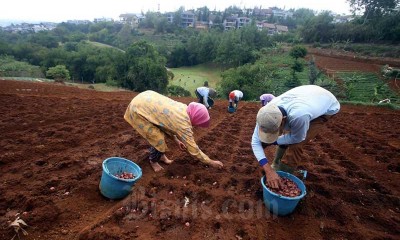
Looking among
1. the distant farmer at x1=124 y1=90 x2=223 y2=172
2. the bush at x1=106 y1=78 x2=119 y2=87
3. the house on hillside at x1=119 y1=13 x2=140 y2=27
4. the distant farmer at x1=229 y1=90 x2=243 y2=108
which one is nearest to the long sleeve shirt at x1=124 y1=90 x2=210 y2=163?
the distant farmer at x1=124 y1=90 x2=223 y2=172

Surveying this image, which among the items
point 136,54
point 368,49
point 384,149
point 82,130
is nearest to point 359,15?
point 368,49

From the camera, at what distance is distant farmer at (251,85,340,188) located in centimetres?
257

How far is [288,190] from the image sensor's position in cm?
292

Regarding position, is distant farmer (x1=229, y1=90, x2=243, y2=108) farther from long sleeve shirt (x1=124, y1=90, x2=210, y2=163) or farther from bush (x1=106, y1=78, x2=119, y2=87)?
bush (x1=106, y1=78, x2=119, y2=87)

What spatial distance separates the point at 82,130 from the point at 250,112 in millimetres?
5797

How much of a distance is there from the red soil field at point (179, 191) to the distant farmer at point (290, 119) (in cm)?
58

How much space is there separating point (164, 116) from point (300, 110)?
1.59 metres

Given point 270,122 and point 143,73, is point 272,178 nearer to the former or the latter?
point 270,122

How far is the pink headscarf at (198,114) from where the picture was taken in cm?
325

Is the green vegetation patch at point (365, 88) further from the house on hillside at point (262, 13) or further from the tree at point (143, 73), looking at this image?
the house on hillside at point (262, 13)

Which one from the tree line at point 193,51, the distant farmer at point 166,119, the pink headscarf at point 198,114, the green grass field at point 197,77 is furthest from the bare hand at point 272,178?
the green grass field at point 197,77

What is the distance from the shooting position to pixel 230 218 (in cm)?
285

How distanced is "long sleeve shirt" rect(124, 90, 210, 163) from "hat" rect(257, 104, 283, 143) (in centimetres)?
86

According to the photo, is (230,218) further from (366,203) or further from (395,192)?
(395,192)
